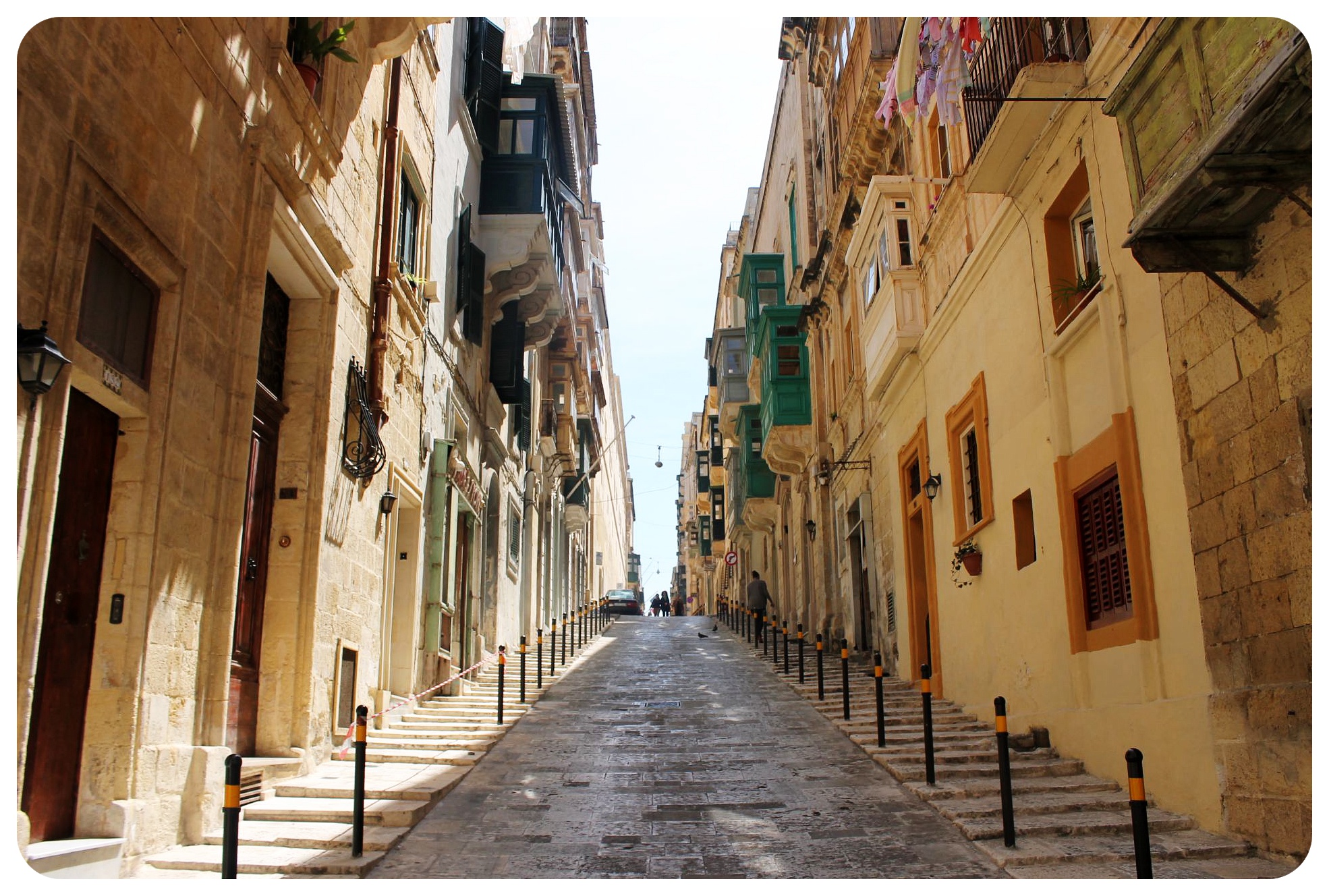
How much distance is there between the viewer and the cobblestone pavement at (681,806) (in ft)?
21.8

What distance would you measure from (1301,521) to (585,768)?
6.48 metres

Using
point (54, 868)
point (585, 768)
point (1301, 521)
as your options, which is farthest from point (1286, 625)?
point (54, 868)

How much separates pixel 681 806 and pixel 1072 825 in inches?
Answer: 115

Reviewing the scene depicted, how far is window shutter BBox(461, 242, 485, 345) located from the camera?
16.8 m

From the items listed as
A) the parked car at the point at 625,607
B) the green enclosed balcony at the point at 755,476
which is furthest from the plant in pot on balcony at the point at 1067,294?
the parked car at the point at 625,607

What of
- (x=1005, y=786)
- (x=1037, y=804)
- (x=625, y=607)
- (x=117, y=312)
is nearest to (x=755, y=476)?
(x=625, y=607)

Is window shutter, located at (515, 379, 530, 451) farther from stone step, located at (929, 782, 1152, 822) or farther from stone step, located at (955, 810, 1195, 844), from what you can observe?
stone step, located at (955, 810, 1195, 844)

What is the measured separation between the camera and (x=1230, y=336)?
6.75m

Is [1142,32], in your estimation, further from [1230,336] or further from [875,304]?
[875,304]

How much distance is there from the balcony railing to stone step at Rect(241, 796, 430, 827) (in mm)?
8004

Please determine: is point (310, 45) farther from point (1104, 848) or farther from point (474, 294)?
point (1104, 848)

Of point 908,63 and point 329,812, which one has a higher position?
point 908,63

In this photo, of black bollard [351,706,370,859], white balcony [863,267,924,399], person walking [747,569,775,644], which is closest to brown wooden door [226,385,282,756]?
black bollard [351,706,370,859]

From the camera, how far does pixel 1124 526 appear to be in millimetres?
8539
